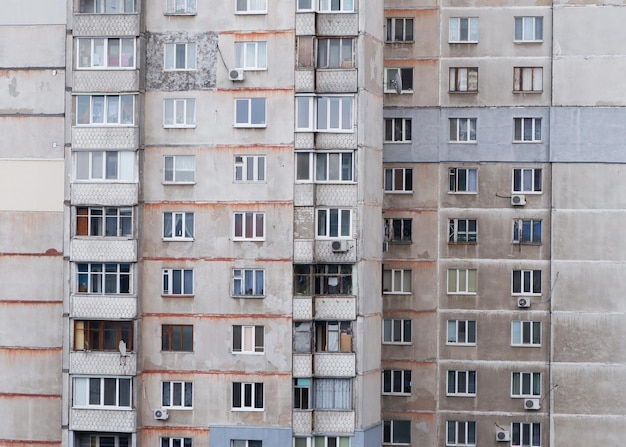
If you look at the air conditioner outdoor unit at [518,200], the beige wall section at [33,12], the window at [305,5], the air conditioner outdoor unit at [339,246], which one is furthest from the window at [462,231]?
the beige wall section at [33,12]

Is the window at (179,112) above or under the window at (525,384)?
above

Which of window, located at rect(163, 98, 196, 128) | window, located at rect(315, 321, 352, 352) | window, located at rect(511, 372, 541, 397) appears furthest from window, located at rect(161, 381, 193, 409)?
window, located at rect(511, 372, 541, 397)

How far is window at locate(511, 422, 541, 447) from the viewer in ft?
191

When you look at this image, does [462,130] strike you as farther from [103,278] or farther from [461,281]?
[103,278]

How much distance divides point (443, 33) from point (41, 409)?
763 inches

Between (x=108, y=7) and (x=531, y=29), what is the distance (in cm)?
1523

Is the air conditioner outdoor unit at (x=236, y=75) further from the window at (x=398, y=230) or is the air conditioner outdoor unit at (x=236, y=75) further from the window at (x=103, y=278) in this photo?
the window at (x=398, y=230)

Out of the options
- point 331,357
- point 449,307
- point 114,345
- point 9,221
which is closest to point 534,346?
point 449,307

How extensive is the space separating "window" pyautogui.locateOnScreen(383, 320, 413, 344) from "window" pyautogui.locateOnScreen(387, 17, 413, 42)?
1019 centimetres

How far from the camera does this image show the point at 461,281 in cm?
5881

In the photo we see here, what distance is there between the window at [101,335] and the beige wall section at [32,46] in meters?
7.90

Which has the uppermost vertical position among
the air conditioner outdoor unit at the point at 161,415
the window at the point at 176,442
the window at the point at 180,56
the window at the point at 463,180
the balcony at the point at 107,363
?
the window at the point at 180,56

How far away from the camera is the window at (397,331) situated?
5891 cm

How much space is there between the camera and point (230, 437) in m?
53.1
